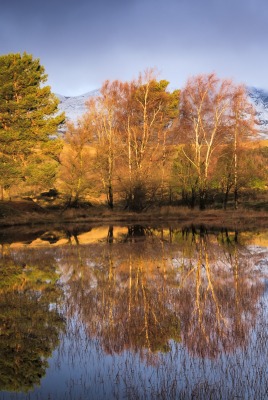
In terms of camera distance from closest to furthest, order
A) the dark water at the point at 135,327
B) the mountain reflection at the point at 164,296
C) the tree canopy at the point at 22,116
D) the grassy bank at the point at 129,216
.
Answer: the dark water at the point at 135,327 → the mountain reflection at the point at 164,296 → the grassy bank at the point at 129,216 → the tree canopy at the point at 22,116

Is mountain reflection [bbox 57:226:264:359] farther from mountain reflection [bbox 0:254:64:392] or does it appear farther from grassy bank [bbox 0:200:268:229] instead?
grassy bank [bbox 0:200:268:229]

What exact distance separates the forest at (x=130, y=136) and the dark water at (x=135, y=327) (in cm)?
2393

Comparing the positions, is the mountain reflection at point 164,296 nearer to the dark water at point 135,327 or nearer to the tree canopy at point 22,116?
the dark water at point 135,327

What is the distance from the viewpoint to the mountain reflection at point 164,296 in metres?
8.19

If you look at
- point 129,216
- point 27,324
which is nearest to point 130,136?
point 129,216

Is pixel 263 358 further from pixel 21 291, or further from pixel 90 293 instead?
pixel 21 291

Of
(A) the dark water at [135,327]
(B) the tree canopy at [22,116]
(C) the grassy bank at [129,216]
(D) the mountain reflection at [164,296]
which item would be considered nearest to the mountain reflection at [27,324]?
(A) the dark water at [135,327]

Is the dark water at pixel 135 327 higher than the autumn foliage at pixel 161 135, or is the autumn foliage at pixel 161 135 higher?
the autumn foliage at pixel 161 135

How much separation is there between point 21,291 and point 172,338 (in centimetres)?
581

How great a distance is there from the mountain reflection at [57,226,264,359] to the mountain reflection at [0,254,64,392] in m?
0.66

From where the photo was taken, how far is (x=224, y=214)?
40.1m

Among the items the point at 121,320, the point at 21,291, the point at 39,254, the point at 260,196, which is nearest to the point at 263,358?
the point at 121,320

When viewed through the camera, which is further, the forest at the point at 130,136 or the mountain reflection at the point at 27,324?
the forest at the point at 130,136

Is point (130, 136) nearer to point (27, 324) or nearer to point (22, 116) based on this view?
point (22, 116)
